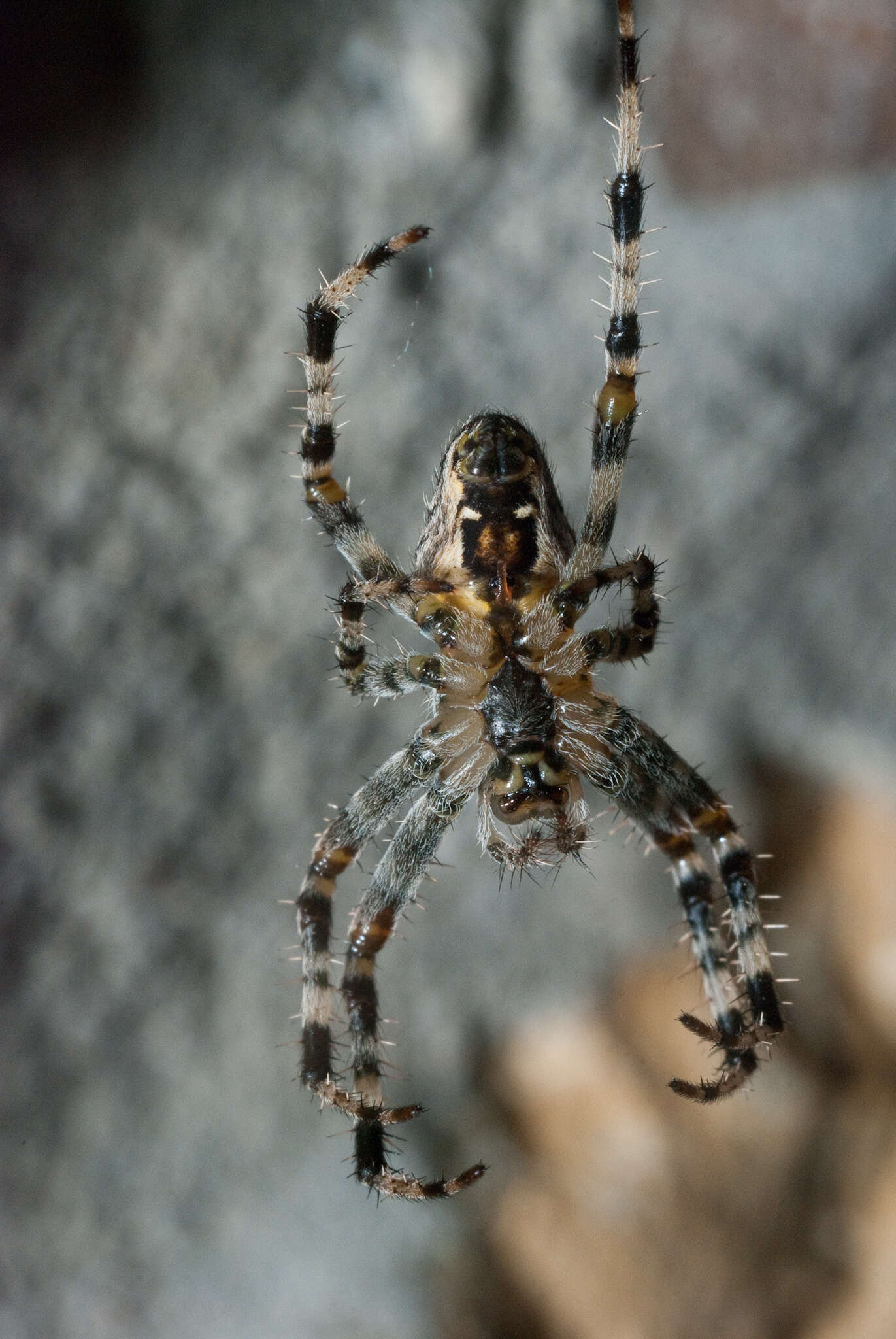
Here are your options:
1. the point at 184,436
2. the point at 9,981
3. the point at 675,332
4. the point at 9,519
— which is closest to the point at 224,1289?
the point at 9,981

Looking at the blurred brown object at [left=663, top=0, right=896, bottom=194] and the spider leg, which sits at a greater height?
the blurred brown object at [left=663, top=0, right=896, bottom=194]

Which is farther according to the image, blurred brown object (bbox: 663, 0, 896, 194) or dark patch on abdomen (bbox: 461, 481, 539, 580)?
blurred brown object (bbox: 663, 0, 896, 194)

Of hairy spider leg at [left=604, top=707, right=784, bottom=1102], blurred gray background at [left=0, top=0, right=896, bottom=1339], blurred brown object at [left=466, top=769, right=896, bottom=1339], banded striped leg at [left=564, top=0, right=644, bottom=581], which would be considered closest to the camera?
banded striped leg at [left=564, top=0, right=644, bottom=581]

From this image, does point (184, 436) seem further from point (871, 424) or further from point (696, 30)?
point (871, 424)

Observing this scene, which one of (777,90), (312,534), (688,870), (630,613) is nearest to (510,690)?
(630,613)

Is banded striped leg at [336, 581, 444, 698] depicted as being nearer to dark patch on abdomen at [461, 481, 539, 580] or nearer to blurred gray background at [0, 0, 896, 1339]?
dark patch on abdomen at [461, 481, 539, 580]

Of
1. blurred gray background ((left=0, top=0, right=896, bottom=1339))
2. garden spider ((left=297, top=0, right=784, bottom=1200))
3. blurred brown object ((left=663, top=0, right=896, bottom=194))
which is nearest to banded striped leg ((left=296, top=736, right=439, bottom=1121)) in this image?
garden spider ((left=297, top=0, right=784, bottom=1200))
